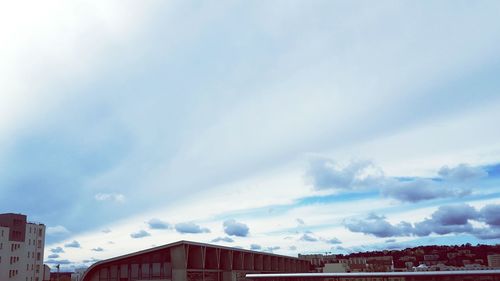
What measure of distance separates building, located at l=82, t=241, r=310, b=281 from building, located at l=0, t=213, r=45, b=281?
263ft

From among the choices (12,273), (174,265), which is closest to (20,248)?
(12,273)

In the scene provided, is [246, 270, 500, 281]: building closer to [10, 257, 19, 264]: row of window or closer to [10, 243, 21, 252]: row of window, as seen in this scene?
[10, 243, 21, 252]: row of window

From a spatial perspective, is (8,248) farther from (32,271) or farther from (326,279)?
(326,279)

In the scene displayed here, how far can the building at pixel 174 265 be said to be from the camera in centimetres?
6362

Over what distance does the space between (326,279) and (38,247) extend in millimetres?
134440

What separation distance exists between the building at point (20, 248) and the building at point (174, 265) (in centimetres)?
8020

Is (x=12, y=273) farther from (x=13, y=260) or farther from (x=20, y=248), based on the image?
(x=20, y=248)

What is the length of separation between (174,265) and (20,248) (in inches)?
3937

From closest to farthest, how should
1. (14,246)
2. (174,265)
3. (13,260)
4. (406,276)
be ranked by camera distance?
(406,276) < (174,265) < (13,260) < (14,246)

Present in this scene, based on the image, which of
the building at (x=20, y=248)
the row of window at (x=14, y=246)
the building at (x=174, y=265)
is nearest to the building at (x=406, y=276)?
the building at (x=174, y=265)

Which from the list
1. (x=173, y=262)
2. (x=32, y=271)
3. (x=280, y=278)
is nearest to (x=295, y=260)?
(x=173, y=262)

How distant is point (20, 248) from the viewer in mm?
140125

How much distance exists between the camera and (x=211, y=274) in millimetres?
70000

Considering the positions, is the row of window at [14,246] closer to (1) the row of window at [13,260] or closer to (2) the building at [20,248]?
(2) the building at [20,248]
